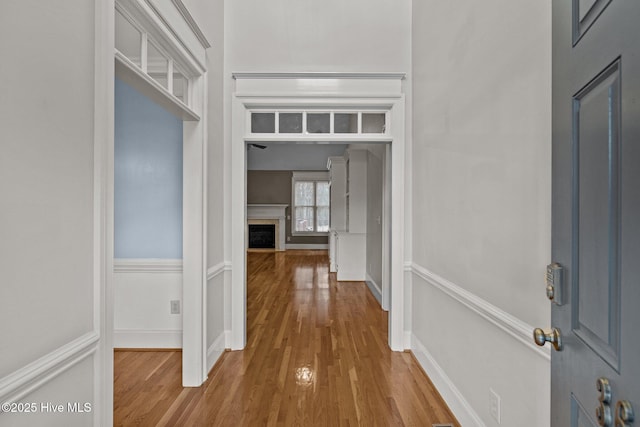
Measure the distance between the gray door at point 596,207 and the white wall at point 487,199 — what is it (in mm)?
507

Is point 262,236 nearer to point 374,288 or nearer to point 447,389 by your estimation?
point 374,288

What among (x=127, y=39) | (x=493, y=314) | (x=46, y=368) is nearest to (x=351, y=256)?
(x=493, y=314)

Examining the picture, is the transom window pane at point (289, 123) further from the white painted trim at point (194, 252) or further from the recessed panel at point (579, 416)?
the recessed panel at point (579, 416)

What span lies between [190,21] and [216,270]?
1.85 meters

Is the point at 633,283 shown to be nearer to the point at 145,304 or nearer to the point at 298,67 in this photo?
the point at 298,67

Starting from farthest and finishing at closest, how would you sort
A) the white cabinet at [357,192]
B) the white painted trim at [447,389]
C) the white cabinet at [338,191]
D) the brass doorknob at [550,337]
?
the white cabinet at [338,191] < the white cabinet at [357,192] < the white painted trim at [447,389] < the brass doorknob at [550,337]

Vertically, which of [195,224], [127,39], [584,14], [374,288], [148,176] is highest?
[127,39]

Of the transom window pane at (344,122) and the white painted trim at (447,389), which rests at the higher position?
the transom window pane at (344,122)

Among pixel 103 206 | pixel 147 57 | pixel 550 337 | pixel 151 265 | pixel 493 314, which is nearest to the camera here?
pixel 550 337

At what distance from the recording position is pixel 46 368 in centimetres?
107

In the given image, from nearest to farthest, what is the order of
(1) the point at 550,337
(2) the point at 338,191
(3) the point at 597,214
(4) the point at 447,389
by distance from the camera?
(3) the point at 597,214
(1) the point at 550,337
(4) the point at 447,389
(2) the point at 338,191

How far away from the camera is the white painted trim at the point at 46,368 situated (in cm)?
96

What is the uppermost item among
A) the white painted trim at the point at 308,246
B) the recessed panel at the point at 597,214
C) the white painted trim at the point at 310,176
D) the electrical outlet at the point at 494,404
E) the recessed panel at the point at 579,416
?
the white painted trim at the point at 310,176

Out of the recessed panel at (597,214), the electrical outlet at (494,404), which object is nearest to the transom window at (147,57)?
the recessed panel at (597,214)
